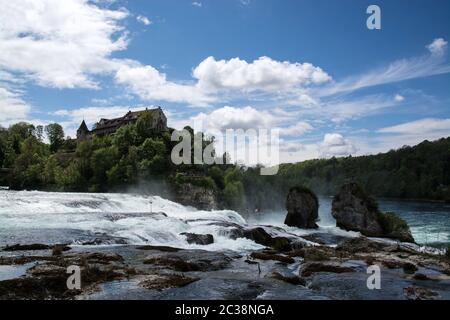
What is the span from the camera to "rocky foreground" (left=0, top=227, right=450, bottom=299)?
61.4ft

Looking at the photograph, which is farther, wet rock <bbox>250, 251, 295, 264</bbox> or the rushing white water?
the rushing white water

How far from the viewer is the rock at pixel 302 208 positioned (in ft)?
228

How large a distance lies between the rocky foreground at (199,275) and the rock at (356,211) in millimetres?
32681

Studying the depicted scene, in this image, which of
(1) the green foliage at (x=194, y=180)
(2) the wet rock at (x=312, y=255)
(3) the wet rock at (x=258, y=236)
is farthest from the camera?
(1) the green foliage at (x=194, y=180)

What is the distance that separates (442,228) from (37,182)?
101 m

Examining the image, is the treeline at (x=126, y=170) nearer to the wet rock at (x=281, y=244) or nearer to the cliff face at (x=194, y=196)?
the cliff face at (x=194, y=196)

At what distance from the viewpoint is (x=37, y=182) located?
116 metres

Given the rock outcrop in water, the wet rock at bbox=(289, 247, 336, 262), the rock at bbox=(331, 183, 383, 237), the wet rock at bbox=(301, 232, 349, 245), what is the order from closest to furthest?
1. the wet rock at bbox=(289, 247, 336, 262)
2. the wet rock at bbox=(301, 232, 349, 245)
3. the rock outcrop in water
4. the rock at bbox=(331, 183, 383, 237)

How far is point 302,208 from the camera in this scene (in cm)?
7006

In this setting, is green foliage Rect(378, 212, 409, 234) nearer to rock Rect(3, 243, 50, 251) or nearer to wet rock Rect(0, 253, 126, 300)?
wet rock Rect(0, 253, 126, 300)

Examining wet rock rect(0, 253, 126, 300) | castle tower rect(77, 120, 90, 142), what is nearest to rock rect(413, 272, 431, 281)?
wet rock rect(0, 253, 126, 300)

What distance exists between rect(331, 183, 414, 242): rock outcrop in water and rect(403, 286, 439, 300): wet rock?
42879mm

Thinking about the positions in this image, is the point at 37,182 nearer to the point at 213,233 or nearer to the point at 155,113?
the point at 155,113

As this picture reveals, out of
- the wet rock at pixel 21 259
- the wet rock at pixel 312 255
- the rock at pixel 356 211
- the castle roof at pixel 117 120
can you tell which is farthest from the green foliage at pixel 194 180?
the wet rock at pixel 21 259
